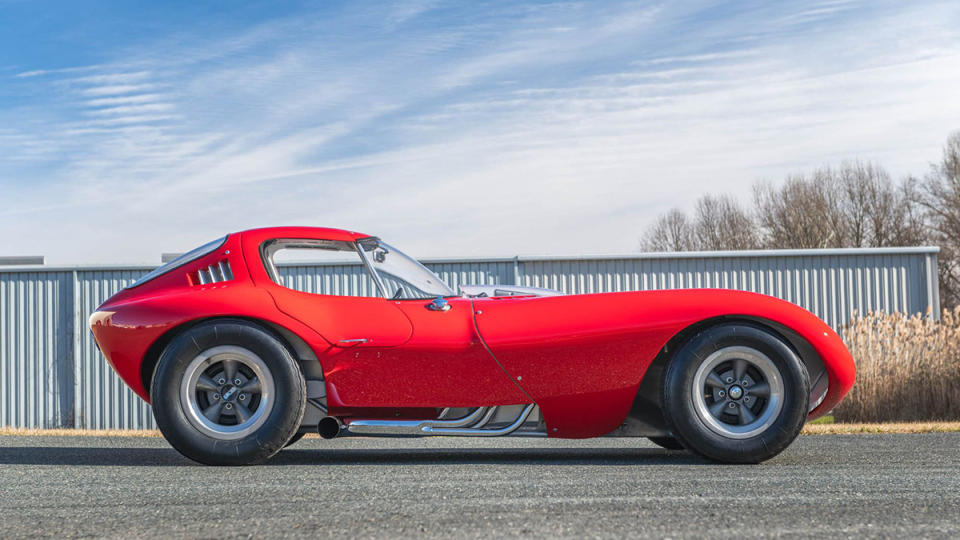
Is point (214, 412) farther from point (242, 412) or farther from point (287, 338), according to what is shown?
point (287, 338)

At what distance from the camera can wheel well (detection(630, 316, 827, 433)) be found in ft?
15.8

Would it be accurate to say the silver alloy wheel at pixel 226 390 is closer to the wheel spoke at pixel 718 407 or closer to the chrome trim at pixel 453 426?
the chrome trim at pixel 453 426

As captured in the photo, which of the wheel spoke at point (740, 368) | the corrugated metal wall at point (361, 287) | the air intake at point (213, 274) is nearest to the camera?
the wheel spoke at point (740, 368)

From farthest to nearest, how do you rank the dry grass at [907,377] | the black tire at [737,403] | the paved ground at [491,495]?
1. the dry grass at [907,377]
2. the black tire at [737,403]
3. the paved ground at [491,495]

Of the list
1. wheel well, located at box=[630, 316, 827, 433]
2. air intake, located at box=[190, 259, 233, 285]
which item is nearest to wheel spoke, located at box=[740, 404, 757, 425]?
wheel well, located at box=[630, 316, 827, 433]

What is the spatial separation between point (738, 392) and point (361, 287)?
40.4ft

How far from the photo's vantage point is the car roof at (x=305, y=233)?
5262mm

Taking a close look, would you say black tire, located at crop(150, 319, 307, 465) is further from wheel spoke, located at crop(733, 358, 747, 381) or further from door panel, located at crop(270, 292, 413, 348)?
wheel spoke, located at crop(733, 358, 747, 381)

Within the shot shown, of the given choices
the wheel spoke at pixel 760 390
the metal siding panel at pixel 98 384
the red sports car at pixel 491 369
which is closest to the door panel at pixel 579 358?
the red sports car at pixel 491 369

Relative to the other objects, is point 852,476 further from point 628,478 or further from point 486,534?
point 486,534

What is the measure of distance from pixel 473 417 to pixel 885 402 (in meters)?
8.61

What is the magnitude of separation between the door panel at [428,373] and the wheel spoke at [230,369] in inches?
20.3

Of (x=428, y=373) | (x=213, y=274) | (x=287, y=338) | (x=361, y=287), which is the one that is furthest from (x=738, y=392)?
(x=361, y=287)

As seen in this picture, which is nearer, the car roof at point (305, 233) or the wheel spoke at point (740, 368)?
the wheel spoke at point (740, 368)
